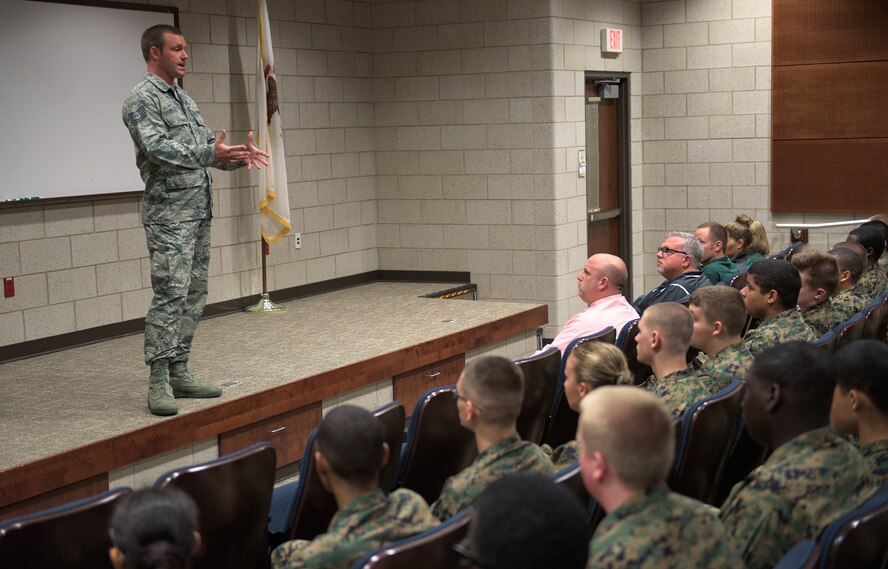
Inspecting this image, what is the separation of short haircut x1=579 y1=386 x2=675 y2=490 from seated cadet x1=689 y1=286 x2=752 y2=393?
1961mm

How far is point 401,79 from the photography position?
8812 millimetres

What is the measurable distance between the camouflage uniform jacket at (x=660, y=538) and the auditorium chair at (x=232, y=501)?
1.15 meters

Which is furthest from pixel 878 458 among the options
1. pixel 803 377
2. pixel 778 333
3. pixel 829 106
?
pixel 829 106

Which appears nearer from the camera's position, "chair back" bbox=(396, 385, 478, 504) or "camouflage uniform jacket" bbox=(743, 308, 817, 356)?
"chair back" bbox=(396, 385, 478, 504)

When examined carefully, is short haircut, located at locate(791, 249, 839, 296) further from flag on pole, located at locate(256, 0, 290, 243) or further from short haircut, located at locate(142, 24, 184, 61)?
flag on pole, located at locate(256, 0, 290, 243)

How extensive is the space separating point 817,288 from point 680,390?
1.98m

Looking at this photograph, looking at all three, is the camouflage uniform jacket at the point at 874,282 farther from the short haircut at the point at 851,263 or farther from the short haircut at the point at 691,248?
the short haircut at the point at 691,248

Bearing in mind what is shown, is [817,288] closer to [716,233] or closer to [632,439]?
[716,233]

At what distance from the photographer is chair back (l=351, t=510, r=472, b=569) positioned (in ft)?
6.27

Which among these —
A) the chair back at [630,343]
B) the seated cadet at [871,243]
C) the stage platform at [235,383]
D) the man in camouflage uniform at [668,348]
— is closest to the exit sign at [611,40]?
the stage platform at [235,383]

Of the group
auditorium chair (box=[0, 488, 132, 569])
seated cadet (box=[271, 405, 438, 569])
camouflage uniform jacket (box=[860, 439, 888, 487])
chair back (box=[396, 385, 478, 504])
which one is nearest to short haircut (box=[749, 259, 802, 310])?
chair back (box=[396, 385, 478, 504])

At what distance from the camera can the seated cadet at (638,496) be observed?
1924 millimetres

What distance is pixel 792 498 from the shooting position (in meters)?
2.35

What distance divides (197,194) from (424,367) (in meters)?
2.10
